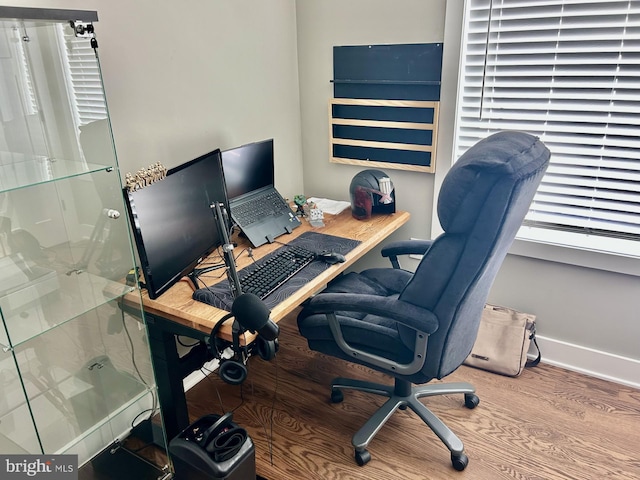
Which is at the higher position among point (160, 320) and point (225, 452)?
point (160, 320)

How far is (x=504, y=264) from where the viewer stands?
239 cm

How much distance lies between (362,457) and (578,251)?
1.30m

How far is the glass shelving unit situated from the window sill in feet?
5.69

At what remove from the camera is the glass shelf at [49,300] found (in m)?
1.27

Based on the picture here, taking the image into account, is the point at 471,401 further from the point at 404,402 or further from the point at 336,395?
the point at 336,395

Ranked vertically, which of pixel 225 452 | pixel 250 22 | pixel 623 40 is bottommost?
pixel 225 452

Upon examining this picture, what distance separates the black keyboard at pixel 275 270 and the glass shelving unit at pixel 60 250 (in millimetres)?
382

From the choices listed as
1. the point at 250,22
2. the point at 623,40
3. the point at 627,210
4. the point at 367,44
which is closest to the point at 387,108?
the point at 367,44

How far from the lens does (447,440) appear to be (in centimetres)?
182

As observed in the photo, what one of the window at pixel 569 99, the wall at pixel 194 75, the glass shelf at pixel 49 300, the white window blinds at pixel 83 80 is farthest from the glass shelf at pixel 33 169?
the window at pixel 569 99

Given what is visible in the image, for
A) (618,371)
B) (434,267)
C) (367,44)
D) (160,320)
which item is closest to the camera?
(434,267)

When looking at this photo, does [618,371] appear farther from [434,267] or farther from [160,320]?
[160,320]

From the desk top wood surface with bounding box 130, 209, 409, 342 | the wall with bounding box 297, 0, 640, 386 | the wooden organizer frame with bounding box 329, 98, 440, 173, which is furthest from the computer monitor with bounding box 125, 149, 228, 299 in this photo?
the wall with bounding box 297, 0, 640, 386

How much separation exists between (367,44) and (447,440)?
185 cm
